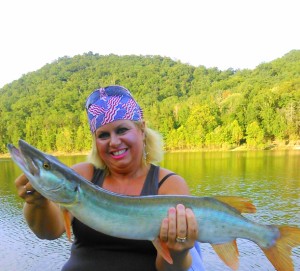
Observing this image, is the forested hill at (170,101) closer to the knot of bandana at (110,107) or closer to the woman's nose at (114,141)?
the knot of bandana at (110,107)

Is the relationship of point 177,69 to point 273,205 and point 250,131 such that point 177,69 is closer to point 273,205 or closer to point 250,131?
point 250,131

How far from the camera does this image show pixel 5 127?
99.7 m

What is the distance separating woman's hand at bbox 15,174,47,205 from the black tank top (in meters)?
0.41

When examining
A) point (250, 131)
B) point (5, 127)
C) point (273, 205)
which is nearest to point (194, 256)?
point (273, 205)

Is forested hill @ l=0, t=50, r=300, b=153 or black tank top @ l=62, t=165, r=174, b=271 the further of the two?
forested hill @ l=0, t=50, r=300, b=153

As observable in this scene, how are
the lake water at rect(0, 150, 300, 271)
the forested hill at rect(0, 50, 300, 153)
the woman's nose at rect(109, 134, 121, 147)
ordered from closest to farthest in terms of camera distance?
the woman's nose at rect(109, 134, 121, 147) < the lake water at rect(0, 150, 300, 271) < the forested hill at rect(0, 50, 300, 153)

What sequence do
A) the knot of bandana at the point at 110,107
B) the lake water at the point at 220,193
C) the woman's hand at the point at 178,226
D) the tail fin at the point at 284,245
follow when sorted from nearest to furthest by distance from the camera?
the woman's hand at the point at 178,226, the tail fin at the point at 284,245, the knot of bandana at the point at 110,107, the lake water at the point at 220,193

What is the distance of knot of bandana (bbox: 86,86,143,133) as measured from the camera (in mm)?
2947

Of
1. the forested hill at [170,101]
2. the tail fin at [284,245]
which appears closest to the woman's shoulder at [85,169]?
the tail fin at [284,245]

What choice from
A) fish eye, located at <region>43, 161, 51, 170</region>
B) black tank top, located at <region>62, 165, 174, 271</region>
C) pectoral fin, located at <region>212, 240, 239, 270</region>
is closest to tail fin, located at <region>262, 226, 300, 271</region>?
pectoral fin, located at <region>212, 240, 239, 270</region>

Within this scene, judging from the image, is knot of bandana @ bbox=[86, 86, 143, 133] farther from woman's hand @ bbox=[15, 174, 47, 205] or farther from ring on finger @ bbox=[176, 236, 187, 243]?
ring on finger @ bbox=[176, 236, 187, 243]

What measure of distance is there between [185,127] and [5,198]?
5890 cm

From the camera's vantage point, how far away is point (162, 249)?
2.48m

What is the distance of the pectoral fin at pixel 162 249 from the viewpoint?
2459 millimetres
